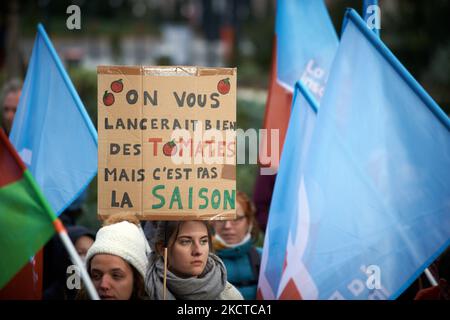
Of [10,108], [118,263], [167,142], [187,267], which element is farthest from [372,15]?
[10,108]

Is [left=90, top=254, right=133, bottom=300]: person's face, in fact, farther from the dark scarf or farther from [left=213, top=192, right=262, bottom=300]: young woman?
[left=213, top=192, right=262, bottom=300]: young woman

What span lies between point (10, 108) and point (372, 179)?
3725mm

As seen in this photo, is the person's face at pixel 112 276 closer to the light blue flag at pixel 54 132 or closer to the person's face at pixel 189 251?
the person's face at pixel 189 251

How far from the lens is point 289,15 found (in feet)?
22.9

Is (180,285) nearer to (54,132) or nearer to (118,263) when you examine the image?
(118,263)

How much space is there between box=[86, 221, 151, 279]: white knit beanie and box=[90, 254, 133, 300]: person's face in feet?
0.11

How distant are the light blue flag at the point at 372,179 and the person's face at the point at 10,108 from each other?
3.33 meters

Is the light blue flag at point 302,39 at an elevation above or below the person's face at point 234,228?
above

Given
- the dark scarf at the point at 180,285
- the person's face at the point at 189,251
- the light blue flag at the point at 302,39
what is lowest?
the dark scarf at the point at 180,285

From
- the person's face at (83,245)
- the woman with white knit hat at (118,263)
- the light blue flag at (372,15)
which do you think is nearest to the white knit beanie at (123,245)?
the woman with white knit hat at (118,263)

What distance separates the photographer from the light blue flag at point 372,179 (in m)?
4.43
